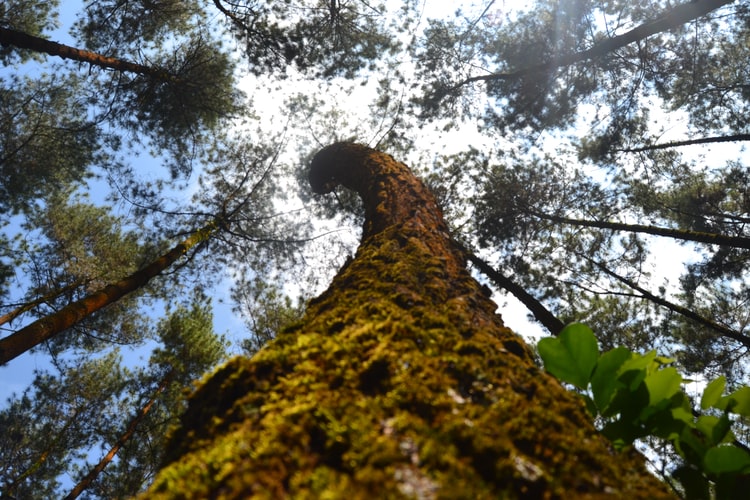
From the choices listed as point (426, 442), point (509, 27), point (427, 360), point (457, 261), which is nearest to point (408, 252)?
point (457, 261)

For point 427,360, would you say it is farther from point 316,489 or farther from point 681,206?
point 681,206

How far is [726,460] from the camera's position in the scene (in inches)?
45.2

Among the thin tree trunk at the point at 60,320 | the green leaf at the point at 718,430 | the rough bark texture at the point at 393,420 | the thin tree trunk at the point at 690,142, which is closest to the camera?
the rough bark texture at the point at 393,420

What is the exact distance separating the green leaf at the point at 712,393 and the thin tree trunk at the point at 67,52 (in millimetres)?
8459

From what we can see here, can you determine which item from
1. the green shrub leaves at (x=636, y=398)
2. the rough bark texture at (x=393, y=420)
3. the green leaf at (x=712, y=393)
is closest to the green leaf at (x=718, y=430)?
the green shrub leaves at (x=636, y=398)

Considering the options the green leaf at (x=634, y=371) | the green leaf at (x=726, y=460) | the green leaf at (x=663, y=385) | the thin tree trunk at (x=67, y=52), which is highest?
the thin tree trunk at (x=67, y=52)

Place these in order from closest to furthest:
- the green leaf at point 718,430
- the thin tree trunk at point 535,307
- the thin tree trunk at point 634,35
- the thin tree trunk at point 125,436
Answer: the green leaf at point 718,430 → the thin tree trunk at point 535,307 → the thin tree trunk at point 634,35 → the thin tree trunk at point 125,436

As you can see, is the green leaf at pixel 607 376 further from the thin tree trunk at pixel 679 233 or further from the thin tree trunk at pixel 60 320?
the thin tree trunk at pixel 60 320

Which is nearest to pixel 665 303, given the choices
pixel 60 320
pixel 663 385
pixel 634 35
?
pixel 634 35

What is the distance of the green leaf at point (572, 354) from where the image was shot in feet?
4.30

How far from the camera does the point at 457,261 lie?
214 cm

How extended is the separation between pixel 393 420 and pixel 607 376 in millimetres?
922

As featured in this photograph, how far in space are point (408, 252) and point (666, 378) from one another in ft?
3.71

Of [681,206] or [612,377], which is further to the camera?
[681,206]
